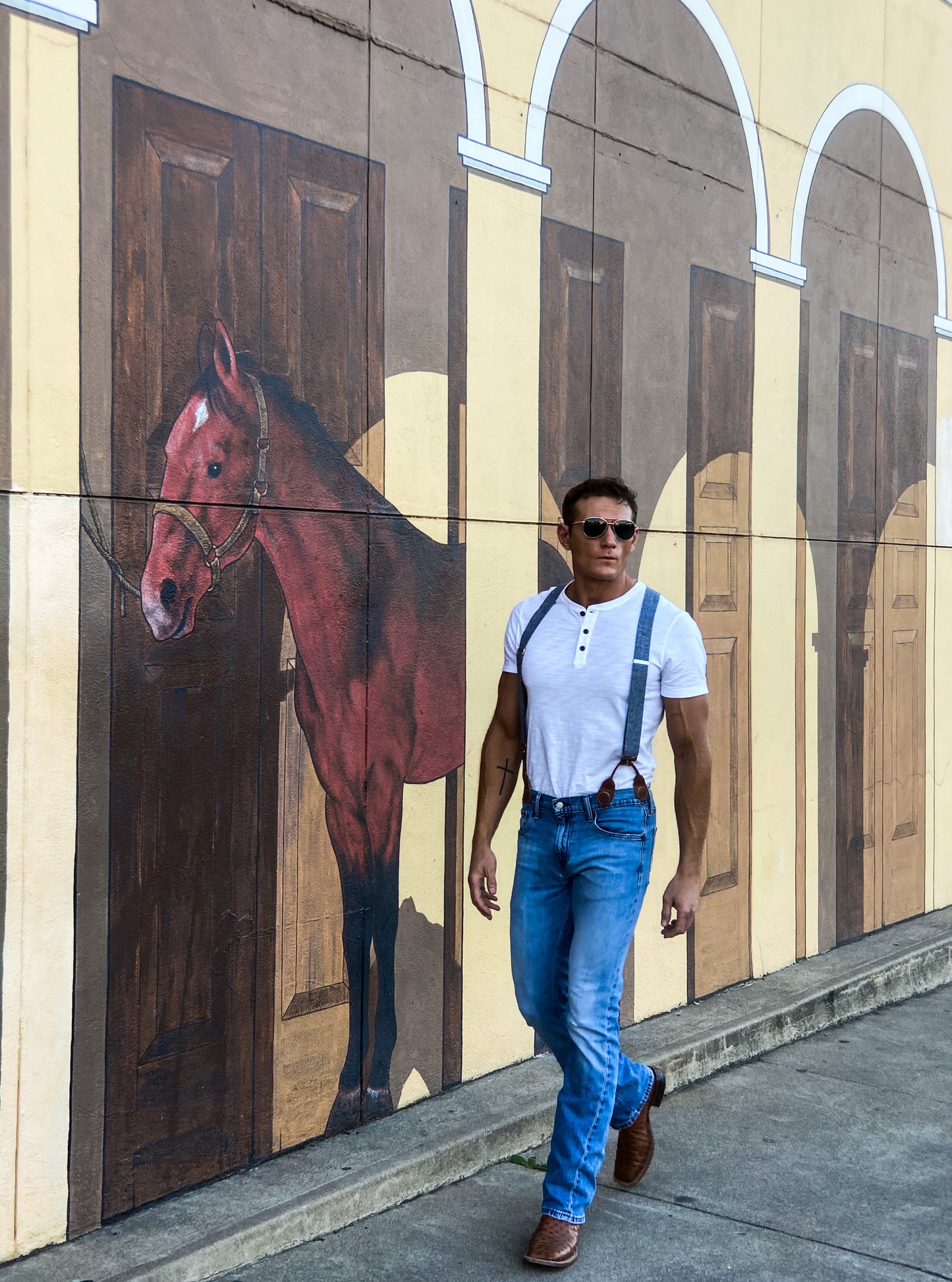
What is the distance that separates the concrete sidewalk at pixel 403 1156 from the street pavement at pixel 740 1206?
0.06 meters

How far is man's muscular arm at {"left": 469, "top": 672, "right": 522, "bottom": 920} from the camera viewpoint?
398 centimetres

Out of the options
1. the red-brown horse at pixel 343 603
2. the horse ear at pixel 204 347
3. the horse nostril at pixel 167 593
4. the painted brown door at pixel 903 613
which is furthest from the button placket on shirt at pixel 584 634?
the painted brown door at pixel 903 613

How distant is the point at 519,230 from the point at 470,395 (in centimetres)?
64

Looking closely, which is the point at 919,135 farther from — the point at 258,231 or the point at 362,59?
the point at 258,231

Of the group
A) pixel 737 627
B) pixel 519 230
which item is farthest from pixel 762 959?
pixel 519 230

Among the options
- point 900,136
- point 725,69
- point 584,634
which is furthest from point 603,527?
point 900,136

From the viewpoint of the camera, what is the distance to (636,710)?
3.82 meters

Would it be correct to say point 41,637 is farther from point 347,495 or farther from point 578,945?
point 578,945

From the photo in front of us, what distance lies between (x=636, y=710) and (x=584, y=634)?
0.24m

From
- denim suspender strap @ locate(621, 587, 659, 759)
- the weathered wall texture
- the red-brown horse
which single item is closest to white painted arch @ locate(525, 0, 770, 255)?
the weathered wall texture

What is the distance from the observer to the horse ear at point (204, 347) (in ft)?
13.0

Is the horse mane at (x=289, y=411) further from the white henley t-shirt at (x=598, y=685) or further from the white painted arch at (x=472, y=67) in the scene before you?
the white painted arch at (x=472, y=67)

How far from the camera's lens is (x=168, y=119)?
3.85 m

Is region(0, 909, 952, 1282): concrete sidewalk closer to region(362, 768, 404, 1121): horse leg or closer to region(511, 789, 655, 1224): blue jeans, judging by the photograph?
region(362, 768, 404, 1121): horse leg
